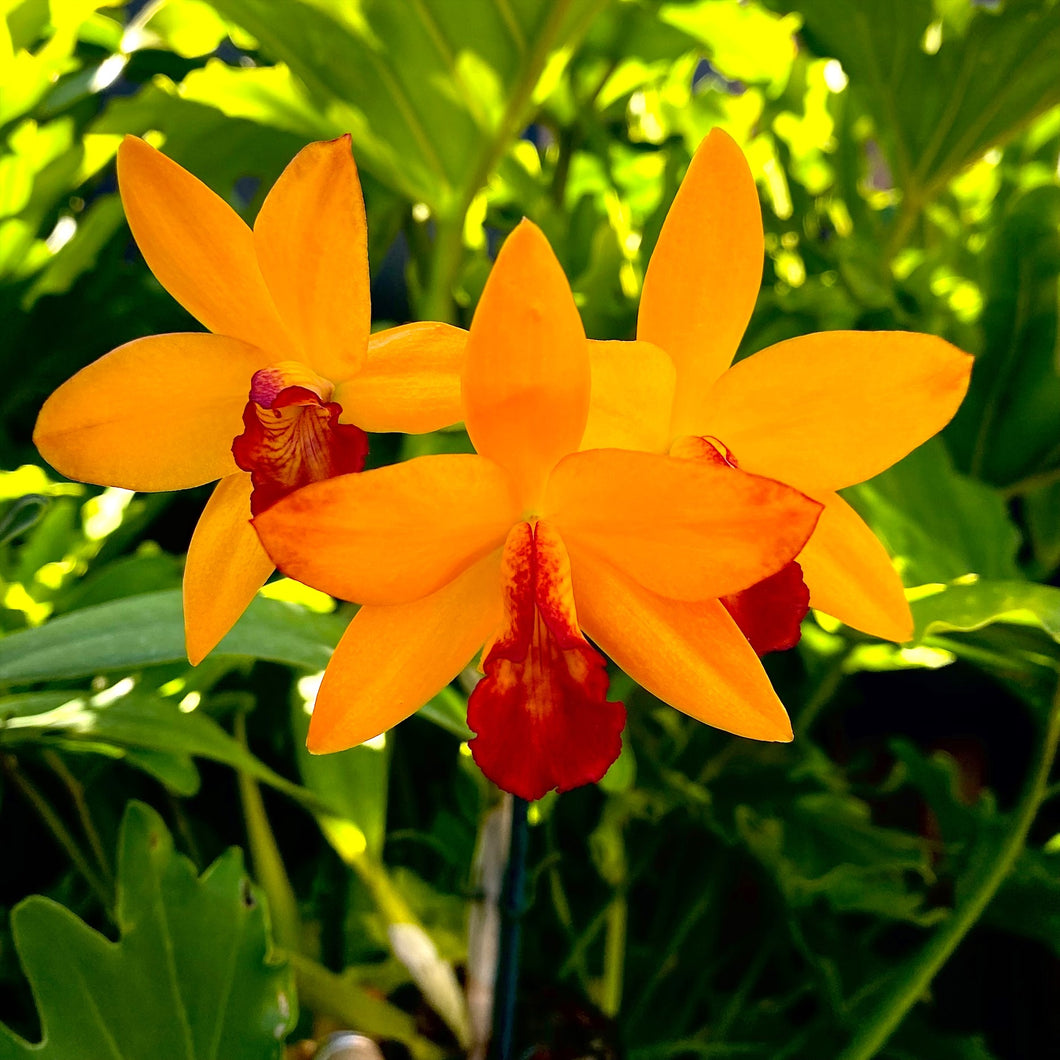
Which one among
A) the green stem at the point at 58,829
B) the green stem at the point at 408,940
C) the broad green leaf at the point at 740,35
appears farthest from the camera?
the broad green leaf at the point at 740,35

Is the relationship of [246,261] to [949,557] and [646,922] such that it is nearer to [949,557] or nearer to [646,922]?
[949,557]

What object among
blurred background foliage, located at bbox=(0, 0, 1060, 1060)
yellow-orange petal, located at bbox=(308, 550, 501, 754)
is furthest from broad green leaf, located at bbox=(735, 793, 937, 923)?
yellow-orange petal, located at bbox=(308, 550, 501, 754)

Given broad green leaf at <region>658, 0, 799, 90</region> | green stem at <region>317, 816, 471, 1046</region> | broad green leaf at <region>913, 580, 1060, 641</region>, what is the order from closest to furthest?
broad green leaf at <region>913, 580, 1060, 641</region>
green stem at <region>317, 816, 471, 1046</region>
broad green leaf at <region>658, 0, 799, 90</region>

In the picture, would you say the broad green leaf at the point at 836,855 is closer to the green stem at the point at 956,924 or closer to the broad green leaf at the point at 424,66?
the green stem at the point at 956,924

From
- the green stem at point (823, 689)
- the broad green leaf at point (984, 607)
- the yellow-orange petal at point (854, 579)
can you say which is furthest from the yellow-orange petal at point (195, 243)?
the green stem at point (823, 689)

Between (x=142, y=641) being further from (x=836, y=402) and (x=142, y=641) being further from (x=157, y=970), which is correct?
(x=836, y=402)

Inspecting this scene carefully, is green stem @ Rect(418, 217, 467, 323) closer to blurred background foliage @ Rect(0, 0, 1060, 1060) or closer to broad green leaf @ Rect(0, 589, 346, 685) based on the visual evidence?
blurred background foliage @ Rect(0, 0, 1060, 1060)
